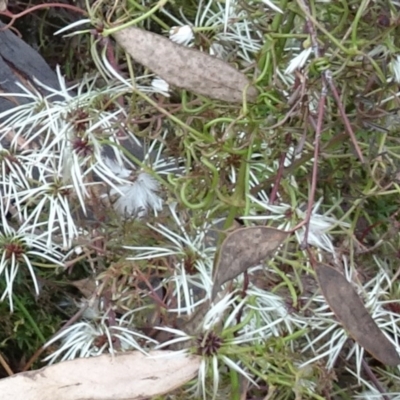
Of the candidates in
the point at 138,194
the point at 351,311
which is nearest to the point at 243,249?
the point at 351,311

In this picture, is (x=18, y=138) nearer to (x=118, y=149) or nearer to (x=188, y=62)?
(x=118, y=149)

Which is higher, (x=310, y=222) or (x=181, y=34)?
(x=181, y=34)

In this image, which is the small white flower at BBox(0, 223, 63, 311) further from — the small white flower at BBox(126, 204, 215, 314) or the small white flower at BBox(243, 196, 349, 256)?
the small white flower at BBox(243, 196, 349, 256)

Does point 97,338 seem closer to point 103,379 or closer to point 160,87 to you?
point 103,379

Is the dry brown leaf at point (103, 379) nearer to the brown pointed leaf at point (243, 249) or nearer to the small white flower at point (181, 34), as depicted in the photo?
the brown pointed leaf at point (243, 249)

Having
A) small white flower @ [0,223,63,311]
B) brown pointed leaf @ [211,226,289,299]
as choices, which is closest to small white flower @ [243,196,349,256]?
brown pointed leaf @ [211,226,289,299]

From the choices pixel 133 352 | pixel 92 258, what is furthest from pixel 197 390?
pixel 92 258
